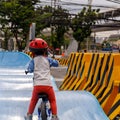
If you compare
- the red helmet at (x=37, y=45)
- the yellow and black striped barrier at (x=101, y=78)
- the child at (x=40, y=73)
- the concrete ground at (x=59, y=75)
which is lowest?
the concrete ground at (x=59, y=75)

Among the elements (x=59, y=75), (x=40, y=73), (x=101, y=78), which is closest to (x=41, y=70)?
(x=40, y=73)

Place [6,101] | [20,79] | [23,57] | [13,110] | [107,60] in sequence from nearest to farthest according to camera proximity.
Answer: [13,110], [6,101], [107,60], [20,79], [23,57]

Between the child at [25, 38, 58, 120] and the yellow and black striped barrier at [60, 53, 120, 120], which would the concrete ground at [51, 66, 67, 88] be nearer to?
the yellow and black striped barrier at [60, 53, 120, 120]

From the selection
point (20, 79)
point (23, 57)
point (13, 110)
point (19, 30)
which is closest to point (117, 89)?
point (13, 110)

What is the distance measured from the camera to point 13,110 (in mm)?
5668

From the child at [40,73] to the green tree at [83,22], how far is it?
34777 mm

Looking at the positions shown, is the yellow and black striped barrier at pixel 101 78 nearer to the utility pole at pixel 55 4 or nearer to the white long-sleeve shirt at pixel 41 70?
the white long-sleeve shirt at pixel 41 70

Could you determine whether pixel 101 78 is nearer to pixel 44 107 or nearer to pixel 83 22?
pixel 44 107

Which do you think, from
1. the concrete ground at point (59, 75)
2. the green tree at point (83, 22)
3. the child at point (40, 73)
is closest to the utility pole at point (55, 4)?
the green tree at point (83, 22)

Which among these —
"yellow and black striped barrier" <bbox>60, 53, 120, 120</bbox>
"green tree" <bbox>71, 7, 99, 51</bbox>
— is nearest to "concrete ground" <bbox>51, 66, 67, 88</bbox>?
"yellow and black striped barrier" <bbox>60, 53, 120, 120</bbox>

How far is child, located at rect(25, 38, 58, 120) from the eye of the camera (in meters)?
4.68

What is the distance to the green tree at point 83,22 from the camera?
3947cm

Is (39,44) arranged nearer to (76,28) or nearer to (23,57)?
(23,57)

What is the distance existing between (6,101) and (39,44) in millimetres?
1703
